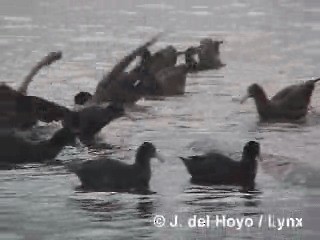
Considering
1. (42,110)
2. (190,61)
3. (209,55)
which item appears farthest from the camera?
(209,55)

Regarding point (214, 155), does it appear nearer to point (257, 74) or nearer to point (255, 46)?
point (257, 74)

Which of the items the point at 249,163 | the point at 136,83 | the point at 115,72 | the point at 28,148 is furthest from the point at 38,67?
the point at 249,163

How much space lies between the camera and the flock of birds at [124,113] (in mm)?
3703

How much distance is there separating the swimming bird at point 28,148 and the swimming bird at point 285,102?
1.49 metres

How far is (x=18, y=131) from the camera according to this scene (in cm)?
423

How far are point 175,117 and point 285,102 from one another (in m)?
0.73

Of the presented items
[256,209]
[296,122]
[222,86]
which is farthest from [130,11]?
[256,209]

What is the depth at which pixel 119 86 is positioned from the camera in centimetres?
502

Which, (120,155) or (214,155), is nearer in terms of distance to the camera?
(214,155)

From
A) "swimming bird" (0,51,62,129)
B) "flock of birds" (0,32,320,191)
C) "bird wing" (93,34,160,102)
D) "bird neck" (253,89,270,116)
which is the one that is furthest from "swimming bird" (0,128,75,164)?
"bird neck" (253,89,270,116)

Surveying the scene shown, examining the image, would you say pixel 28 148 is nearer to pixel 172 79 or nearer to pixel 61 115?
pixel 61 115

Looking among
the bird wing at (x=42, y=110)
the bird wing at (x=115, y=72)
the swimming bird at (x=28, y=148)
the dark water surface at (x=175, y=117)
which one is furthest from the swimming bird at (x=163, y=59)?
the swimming bird at (x=28, y=148)

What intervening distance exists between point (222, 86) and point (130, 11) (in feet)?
3.23

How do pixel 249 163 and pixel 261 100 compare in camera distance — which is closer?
pixel 249 163
